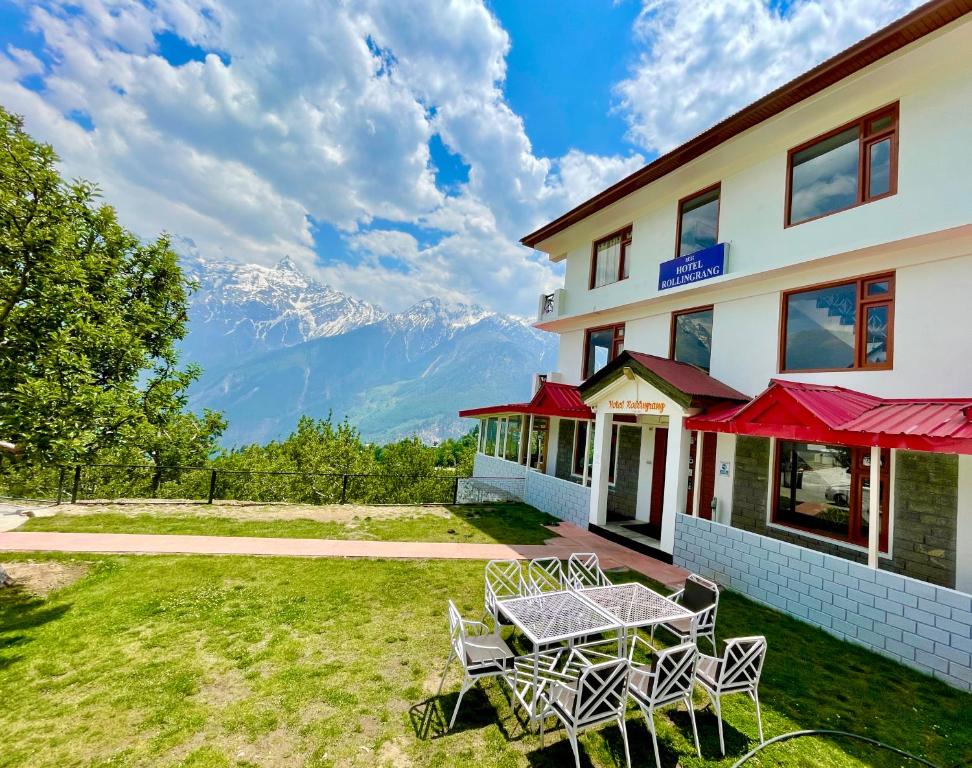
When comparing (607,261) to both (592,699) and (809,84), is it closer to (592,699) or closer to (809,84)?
(809,84)

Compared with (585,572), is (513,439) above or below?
above

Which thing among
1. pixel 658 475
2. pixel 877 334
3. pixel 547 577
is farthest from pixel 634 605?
pixel 658 475

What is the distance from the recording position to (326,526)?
36.9ft

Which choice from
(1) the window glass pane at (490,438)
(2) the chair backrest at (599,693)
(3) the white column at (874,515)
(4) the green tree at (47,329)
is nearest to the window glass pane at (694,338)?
(3) the white column at (874,515)

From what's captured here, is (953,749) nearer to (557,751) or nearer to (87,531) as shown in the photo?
(557,751)

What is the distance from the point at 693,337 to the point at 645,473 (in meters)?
4.17

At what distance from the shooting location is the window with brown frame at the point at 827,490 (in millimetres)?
7910

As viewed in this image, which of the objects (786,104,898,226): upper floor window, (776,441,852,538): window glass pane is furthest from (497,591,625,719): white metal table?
(786,104,898,226): upper floor window

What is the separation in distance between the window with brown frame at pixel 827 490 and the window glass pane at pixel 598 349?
22.3 feet

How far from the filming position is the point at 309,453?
96.6 feet

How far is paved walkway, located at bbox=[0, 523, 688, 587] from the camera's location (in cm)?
859

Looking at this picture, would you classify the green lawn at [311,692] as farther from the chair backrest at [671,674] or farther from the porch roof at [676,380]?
the porch roof at [676,380]

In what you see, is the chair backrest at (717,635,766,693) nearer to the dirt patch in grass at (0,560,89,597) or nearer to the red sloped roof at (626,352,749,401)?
the red sloped roof at (626,352,749,401)

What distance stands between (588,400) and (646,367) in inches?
93.0
